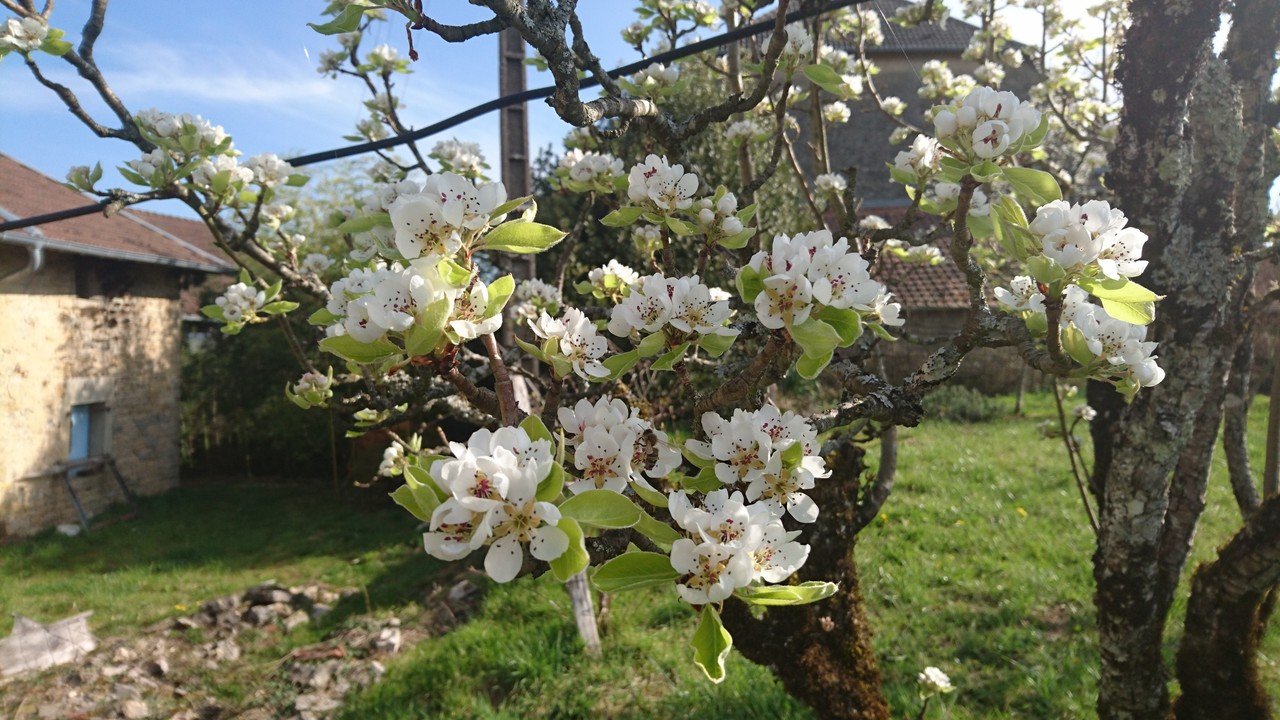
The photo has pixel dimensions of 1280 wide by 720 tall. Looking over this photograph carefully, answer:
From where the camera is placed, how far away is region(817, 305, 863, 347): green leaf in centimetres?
92

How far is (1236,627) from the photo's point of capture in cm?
232

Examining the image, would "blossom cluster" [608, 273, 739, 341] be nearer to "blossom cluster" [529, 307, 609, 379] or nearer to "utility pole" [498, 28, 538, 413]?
"blossom cluster" [529, 307, 609, 379]

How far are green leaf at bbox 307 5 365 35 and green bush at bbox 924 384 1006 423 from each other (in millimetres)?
8882

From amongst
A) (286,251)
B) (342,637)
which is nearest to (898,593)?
(342,637)

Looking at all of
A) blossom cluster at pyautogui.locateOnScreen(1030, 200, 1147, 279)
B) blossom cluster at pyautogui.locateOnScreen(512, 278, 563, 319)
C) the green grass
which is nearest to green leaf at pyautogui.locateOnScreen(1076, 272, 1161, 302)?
blossom cluster at pyautogui.locateOnScreen(1030, 200, 1147, 279)

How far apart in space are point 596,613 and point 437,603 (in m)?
1.28

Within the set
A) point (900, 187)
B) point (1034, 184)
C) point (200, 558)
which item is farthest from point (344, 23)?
point (900, 187)

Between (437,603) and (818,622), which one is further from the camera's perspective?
(437,603)

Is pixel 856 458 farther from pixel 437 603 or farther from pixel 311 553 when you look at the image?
pixel 311 553

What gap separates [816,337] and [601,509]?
13.8 inches

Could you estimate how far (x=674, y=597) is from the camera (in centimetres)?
406

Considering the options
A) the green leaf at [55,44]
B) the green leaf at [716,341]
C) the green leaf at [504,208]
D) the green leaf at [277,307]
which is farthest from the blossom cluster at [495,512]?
the green leaf at [55,44]

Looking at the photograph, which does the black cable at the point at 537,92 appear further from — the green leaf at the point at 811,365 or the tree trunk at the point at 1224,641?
the tree trunk at the point at 1224,641

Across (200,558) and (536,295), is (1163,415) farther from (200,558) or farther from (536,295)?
(200,558)
